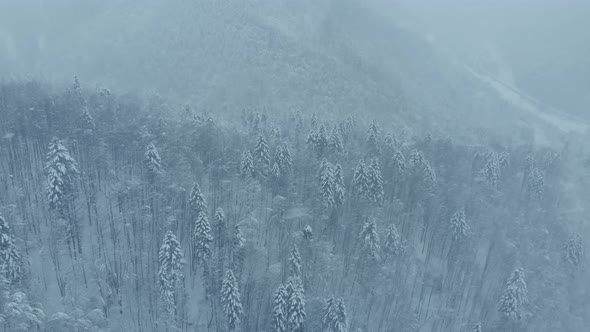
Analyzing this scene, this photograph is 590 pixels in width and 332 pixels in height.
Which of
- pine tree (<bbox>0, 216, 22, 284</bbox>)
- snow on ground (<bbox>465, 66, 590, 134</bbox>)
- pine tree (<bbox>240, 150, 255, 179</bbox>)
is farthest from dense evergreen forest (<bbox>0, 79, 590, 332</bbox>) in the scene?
snow on ground (<bbox>465, 66, 590, 134</bbox>)

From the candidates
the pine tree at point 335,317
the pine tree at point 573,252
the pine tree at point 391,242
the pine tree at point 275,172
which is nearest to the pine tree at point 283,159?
the pine tree at point 275,172

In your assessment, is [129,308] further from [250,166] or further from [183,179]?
[250,166]

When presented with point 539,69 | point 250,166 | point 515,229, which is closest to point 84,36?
point 250,166

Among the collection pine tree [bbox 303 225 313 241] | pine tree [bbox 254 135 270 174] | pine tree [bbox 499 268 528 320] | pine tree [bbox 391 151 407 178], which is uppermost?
pine tree [bbox 391 151 407 178]

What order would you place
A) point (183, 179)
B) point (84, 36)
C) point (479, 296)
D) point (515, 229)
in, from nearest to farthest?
1. point (183, 179)
2. point (479, 296)
3. point (515, 229)
4. point (84, 36)

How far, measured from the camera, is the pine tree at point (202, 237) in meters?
46.7

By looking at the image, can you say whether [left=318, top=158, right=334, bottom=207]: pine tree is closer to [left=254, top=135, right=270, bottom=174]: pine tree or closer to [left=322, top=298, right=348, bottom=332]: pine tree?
[left=254, top=135, right=270, bottom=174]: pine tree

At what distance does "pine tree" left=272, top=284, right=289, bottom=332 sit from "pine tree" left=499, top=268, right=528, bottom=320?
30560 mm

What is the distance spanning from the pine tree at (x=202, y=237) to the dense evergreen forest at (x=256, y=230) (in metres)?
0.15

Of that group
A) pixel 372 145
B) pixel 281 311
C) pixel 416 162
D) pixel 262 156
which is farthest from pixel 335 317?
pixel 372 145

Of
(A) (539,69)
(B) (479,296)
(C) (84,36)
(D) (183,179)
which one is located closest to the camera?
(D) (183,179)

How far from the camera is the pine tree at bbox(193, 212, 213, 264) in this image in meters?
46.7

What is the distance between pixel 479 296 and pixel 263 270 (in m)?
32.8

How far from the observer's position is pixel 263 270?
53.7 m
